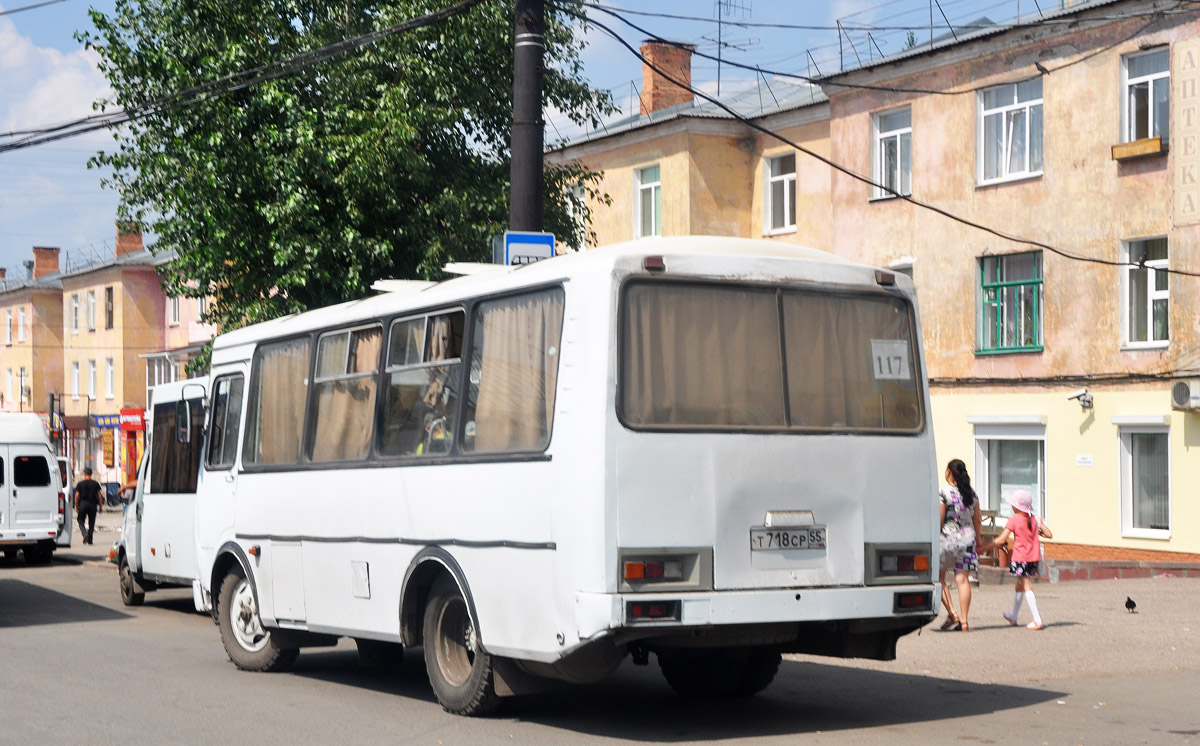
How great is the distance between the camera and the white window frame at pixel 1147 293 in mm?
26047

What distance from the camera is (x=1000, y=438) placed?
29250mm

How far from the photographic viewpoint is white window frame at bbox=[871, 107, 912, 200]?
3131 centimetres

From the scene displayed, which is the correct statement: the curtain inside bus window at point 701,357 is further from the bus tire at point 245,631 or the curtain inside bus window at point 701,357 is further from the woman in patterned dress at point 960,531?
the woman in patterned dress at point 960,531

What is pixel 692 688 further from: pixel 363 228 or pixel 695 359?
pixel 363 228

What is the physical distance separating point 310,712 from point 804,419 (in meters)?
3.68

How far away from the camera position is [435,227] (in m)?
21.3

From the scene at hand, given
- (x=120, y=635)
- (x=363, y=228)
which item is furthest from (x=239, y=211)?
(x=120, y=635)

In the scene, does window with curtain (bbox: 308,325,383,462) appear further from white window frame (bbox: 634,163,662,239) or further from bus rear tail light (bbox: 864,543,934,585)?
white window frame (bbox: 634,163,662,239)

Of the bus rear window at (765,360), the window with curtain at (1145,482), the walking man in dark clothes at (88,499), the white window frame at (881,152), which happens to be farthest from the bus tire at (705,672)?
the walking man in dark clothes at (88,499)

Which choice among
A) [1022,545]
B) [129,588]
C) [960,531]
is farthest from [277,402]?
[129,588]

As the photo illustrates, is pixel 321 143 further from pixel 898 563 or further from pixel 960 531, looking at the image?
pixel 898 563

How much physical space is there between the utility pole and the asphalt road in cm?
397

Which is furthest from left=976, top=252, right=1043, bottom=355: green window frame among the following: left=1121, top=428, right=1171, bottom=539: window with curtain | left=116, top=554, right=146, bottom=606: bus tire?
left=116, top=554, right=146, bottom=606: bus tire

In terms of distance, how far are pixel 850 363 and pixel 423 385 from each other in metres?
2.77
